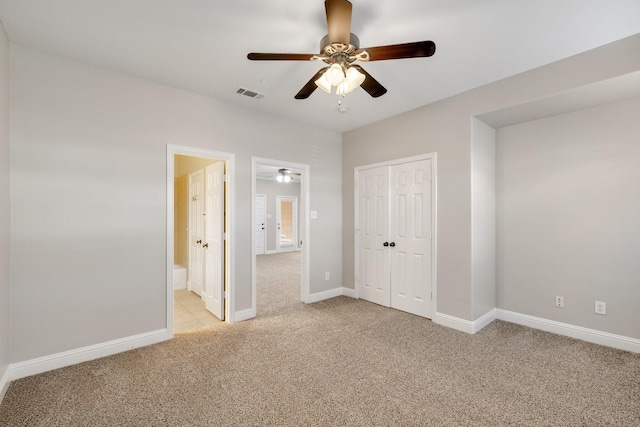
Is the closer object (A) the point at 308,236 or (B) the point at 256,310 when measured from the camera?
(B) the point at 256,310

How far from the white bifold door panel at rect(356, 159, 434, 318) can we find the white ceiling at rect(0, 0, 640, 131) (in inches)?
51.7

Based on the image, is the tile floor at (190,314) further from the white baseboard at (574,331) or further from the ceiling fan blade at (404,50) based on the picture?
the white baseboard at (574,331)

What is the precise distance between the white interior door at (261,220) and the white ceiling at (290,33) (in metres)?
6.84

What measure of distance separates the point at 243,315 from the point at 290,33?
10.3 feet

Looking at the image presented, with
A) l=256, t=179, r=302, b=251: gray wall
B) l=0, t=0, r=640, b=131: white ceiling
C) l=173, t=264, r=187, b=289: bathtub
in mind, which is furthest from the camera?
l=256, t=179, r=302, b=251: gray wall

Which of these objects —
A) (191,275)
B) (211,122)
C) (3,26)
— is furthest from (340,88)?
(191,275)

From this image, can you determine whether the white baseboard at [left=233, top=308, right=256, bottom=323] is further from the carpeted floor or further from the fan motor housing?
the fan motor housing

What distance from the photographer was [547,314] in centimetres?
328

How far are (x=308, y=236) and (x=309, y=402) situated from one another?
98.5 inches

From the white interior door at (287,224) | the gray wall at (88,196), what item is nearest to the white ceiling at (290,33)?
the gray wall at (88,196)

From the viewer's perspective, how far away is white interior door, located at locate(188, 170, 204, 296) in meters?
4.48

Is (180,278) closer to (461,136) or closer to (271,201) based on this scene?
(461,136)

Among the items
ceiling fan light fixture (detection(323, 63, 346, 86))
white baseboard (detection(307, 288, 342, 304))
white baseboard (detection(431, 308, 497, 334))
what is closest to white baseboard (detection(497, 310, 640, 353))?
white baseboard (detection(431, 308, 497, 334))

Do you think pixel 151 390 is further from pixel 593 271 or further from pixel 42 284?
pixel 593 271
